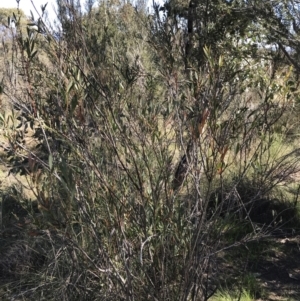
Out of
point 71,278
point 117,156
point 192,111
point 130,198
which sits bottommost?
point 71,278

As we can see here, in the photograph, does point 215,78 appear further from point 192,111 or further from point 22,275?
point 22,275

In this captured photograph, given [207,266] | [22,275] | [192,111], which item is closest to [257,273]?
[207,266]

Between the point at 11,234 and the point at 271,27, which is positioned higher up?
the point at 271,27

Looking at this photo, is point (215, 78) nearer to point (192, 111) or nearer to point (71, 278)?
point (192, 111)

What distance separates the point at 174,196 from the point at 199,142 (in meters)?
0.39

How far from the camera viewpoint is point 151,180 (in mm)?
2715

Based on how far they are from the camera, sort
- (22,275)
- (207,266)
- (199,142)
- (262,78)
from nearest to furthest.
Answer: (199,142) → (207,266) → (22,275) → (262,78)

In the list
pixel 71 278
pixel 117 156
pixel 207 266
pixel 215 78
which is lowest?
pixel 71 278

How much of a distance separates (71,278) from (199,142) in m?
1.50

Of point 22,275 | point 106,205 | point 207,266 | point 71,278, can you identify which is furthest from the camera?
point 22,275

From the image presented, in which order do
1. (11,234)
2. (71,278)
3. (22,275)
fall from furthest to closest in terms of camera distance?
(11,234) < (22,275) < (71,278)

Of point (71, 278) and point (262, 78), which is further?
point (262, 78)

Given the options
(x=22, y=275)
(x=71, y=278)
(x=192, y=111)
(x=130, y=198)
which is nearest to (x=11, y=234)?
(x=22, y=275)

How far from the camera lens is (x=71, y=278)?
3447mm
